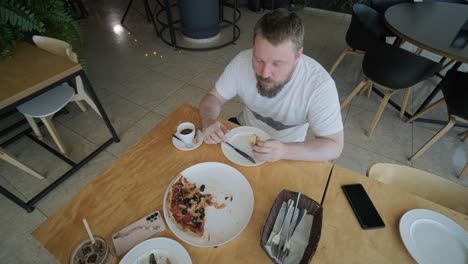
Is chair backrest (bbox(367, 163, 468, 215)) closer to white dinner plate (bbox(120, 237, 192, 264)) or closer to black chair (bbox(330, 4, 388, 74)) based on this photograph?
white dinner plate (bbox(120, 237, 192, 264))

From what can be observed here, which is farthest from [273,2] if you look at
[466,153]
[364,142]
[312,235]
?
[312,235]

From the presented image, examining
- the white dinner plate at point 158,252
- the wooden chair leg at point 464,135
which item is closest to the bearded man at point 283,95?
the white dinner plate at point 158,252

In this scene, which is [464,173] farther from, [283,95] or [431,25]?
[283,95]

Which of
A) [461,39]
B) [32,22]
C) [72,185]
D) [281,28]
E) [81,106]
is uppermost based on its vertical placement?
[281,28]

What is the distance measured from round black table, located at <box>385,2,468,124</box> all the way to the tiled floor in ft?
1.56

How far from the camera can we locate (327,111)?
42.1 inches

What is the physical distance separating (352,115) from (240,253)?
2.31 metres

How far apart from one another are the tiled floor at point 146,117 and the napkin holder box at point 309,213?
1501 millimetres

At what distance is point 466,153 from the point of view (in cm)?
219

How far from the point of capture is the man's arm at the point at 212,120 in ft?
3.32

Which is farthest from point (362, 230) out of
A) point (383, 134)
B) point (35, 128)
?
point (35, 128)

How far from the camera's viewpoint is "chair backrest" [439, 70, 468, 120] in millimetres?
1761

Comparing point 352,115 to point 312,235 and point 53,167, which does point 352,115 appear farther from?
point 53,167

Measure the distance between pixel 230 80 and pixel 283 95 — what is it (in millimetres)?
315
